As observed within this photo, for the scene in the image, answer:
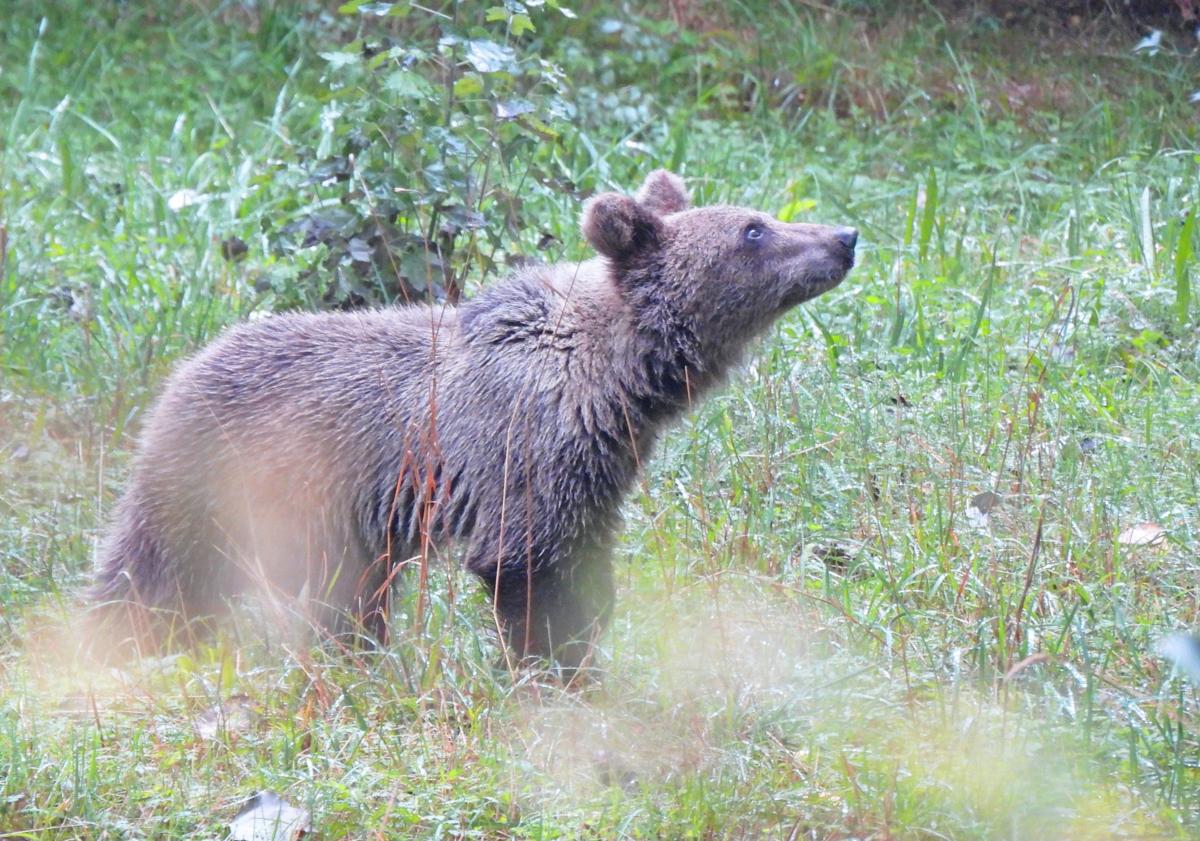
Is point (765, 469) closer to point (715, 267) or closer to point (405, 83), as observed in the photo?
point (715, 267)

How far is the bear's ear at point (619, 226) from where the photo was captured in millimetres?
4566

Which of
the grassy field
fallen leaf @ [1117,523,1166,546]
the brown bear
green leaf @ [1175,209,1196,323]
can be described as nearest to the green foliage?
the grassy field

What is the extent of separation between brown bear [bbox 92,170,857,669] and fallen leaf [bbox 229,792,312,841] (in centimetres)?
104

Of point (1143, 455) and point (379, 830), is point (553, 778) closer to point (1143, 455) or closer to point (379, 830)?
point (379, 830)

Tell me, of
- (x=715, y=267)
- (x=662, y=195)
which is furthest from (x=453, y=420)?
(x=662, y=195)

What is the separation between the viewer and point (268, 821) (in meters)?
3.40

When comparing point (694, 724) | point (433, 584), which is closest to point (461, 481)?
point (433, 584)

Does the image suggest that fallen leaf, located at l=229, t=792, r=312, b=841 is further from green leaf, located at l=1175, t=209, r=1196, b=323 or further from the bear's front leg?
green leaf, located at l=1175, t=209, r=1196, b=323

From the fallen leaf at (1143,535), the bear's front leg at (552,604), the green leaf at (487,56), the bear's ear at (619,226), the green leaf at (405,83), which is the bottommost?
the bear's front leg at (552,604)

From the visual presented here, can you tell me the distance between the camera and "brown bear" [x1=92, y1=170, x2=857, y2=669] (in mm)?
4406

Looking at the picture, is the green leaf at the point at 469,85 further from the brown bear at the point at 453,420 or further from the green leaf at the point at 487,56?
the brown bear at the point at 453,420

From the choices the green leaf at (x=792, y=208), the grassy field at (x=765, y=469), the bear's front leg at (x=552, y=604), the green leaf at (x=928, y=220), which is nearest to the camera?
the grassy field at (x=765, y=469)

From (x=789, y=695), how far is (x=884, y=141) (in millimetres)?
5505

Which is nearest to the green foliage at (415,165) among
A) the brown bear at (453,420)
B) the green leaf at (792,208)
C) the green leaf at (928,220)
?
the brown bear at (453,420)
